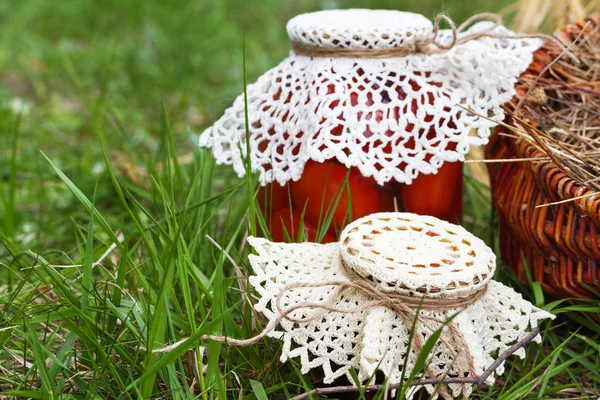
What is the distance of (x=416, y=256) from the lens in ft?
2.93

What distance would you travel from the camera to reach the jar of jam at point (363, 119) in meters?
1.06

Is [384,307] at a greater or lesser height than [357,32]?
lesser

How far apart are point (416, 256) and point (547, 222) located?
0.89 ft

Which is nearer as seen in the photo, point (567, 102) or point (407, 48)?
point (407, 48)

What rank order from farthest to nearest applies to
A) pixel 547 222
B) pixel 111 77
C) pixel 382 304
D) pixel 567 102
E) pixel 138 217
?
pixel 111 77 → pixel 138 217 → pixel 567 102 → pixel 547 222 → pixel 382 304

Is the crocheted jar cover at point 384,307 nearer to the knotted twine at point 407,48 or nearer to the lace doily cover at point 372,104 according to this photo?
the lace doily cover at point 372,104

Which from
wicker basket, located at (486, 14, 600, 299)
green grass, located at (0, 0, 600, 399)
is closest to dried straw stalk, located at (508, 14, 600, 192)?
wicker basket, located at (486, 14, 600, 299)

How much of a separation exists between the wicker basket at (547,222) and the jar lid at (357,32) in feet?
0.81

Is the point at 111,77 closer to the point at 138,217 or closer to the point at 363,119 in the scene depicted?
the point at 138,217

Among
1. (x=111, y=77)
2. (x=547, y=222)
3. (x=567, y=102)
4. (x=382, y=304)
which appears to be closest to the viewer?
(x=382, y=304)

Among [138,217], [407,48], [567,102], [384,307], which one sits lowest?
[138,217]

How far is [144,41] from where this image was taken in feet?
8.38

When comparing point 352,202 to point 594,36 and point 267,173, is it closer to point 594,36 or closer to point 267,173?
point 267,173

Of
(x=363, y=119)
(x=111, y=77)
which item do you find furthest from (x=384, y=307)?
(x=111, y=77)
